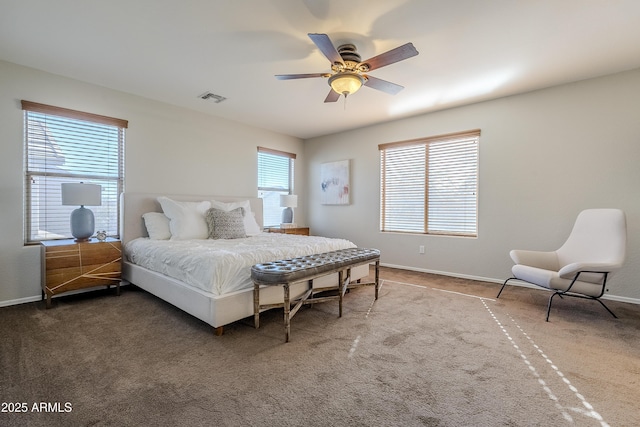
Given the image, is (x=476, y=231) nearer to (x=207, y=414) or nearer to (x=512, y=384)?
(x=512, y=384)

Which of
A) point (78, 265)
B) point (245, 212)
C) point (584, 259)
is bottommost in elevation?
point (78, 265)

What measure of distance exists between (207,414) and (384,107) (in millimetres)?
4151

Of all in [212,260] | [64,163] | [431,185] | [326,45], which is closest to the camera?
[326,45]

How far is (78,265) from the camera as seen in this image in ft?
10.0

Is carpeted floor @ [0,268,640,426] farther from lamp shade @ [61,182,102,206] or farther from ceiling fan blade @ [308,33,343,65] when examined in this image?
ceiling fan blade @ [308,33,343,65]

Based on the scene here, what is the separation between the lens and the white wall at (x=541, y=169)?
124 inches

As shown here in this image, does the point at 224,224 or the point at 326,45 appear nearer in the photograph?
the point at 326,45

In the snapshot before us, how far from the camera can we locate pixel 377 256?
315 centimetres

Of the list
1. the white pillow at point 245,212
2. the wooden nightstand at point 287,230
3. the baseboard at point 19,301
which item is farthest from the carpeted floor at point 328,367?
the wooden nightstand at point 287,230

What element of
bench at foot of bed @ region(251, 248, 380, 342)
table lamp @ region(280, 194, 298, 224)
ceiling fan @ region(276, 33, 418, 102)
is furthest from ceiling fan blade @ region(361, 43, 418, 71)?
table lamp @ region(280, 194, 298, 224)

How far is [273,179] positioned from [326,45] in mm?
3773

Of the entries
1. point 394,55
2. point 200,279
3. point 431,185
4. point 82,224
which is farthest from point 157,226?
point 431,185

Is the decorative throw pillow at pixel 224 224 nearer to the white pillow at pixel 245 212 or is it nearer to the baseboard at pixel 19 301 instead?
the white pillow at pixel 245 212

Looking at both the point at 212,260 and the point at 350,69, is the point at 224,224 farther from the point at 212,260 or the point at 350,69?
the point at 350,69
